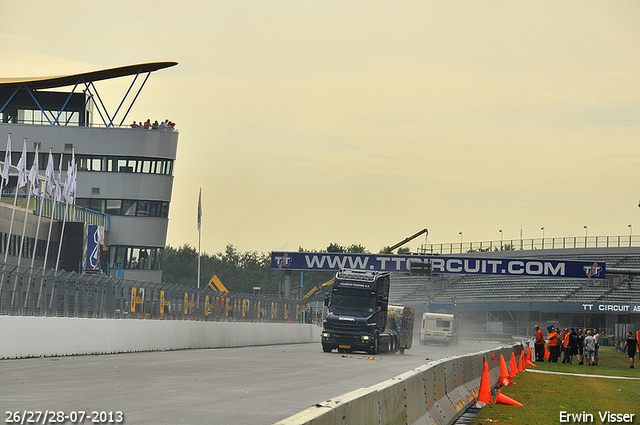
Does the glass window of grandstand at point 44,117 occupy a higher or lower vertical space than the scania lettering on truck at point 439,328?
higher

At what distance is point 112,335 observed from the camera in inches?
1197

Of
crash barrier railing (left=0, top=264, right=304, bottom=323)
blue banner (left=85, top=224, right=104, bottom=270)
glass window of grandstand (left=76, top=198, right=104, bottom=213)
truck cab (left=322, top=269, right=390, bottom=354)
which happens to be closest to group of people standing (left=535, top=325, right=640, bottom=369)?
truck cab (left=322, top=269, right=390, bottom=354)

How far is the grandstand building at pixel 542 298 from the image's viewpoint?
82.4 m

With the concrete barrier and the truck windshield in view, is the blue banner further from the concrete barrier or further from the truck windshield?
the truck windshield

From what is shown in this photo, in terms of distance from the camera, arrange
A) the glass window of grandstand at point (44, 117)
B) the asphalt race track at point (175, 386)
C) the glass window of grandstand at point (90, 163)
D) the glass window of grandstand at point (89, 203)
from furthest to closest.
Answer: the glass window of grandstand at point (44, 117) → the glass window of grandstand at point (89, 203) → the glass window of grandstand at point (90, 163) → the asphalt race track at point (175, 386)

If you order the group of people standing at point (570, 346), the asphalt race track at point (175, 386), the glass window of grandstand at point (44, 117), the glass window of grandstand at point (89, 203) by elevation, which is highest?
the glass window of grandstand at point (44, 117)

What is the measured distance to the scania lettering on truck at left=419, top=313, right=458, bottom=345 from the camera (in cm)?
6262

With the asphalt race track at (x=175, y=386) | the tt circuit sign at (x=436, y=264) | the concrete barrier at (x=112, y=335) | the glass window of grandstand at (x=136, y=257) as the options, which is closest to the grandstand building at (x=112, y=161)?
the glass window of grandstand at (x=136, y=257)

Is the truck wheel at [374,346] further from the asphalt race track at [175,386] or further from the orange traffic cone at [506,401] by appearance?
the orange traffic cone at [506,401]

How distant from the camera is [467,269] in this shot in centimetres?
6194

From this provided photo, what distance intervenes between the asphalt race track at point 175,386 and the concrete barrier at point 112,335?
0.69 meters

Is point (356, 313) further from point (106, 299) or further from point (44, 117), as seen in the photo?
point (44, 117)

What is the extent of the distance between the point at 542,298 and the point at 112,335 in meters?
63.7

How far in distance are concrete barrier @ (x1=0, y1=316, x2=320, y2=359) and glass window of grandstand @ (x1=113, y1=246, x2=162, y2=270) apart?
112 feet
